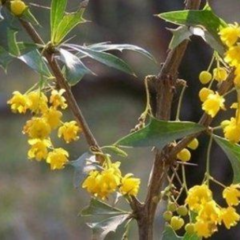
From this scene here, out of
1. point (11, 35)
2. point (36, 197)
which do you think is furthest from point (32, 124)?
point (36, 197)

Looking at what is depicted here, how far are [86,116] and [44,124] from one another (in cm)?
263

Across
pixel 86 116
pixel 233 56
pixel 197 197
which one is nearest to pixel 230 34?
pixel 233 56

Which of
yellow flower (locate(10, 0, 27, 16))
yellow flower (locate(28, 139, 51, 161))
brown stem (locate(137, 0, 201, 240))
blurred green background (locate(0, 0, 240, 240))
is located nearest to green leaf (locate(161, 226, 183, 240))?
brown stem (locate(137, 0, 201, 240))

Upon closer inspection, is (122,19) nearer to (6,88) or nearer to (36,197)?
(6,88)

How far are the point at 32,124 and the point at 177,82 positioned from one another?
133 mm

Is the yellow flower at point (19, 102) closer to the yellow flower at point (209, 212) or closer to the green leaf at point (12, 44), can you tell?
the green leaf at point (12, 44)

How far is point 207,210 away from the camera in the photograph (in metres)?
0.59

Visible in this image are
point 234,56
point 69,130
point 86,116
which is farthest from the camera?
point 86,116

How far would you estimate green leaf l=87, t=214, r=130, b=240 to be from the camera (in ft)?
2.16

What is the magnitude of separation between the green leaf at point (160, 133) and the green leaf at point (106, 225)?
0.31 ft

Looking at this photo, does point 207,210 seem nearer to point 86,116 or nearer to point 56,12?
point 56,12

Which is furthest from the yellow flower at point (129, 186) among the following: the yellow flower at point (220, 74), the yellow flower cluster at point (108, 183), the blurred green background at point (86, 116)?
the blurred green background at point (86, 116)

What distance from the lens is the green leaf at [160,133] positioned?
59 centimetres

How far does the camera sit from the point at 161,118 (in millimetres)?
645
